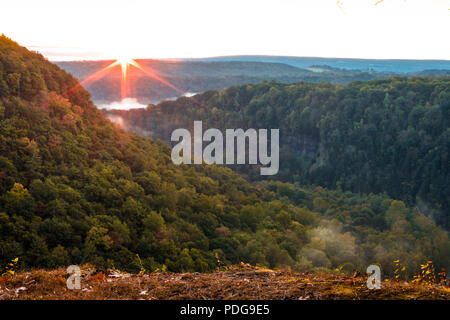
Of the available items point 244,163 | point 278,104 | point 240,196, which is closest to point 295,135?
point 278,104

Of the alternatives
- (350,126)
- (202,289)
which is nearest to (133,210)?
(202,289)

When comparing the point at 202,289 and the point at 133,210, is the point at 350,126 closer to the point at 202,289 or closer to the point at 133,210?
the point at 133,210

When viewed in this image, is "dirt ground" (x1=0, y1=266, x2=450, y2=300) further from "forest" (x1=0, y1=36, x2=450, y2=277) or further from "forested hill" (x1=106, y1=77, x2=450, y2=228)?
"forested hill" (x1=106, y1=77, x2=450, y2=228)

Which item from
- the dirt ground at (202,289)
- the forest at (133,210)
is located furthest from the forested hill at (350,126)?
the dirt ground at (202,289)

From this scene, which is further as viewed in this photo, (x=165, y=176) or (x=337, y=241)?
(x=337, y=241)

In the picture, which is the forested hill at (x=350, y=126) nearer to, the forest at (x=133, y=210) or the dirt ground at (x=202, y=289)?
the forest at (x=133, y=210)
